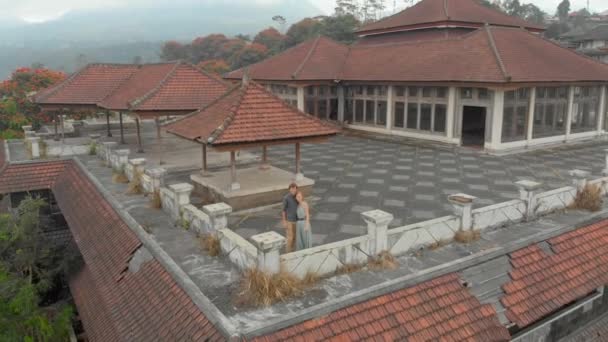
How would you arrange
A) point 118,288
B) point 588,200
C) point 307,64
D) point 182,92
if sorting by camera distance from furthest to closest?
point 307,64
point 182,92
point 588,200
point 118,288

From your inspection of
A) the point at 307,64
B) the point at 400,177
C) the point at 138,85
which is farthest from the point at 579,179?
the point at 307,64

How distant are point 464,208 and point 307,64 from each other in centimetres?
1849

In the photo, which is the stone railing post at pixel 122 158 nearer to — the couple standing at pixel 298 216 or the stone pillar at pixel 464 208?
the couple standing at pixel 298 216

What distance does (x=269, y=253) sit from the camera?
7.05 metres

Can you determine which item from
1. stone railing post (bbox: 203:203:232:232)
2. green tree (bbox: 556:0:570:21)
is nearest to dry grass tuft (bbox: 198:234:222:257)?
stone railing post (bbox: 203:203:232:232)

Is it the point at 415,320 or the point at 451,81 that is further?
the point at 451,81

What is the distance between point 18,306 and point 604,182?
1488 centimetres

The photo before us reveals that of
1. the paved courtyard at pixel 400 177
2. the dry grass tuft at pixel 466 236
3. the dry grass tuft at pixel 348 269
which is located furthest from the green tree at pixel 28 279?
the dry grass tuft at pixel 466 236

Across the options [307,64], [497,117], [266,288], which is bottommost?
[266,288]

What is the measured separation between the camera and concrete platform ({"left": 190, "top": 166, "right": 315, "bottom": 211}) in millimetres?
11555

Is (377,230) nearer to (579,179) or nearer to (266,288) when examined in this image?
(266,288)

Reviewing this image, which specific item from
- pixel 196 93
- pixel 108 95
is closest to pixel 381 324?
pixel 196 93

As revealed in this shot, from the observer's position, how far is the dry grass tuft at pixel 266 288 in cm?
686

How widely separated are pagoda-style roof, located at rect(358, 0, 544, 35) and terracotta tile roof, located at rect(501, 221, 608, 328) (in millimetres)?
16396
